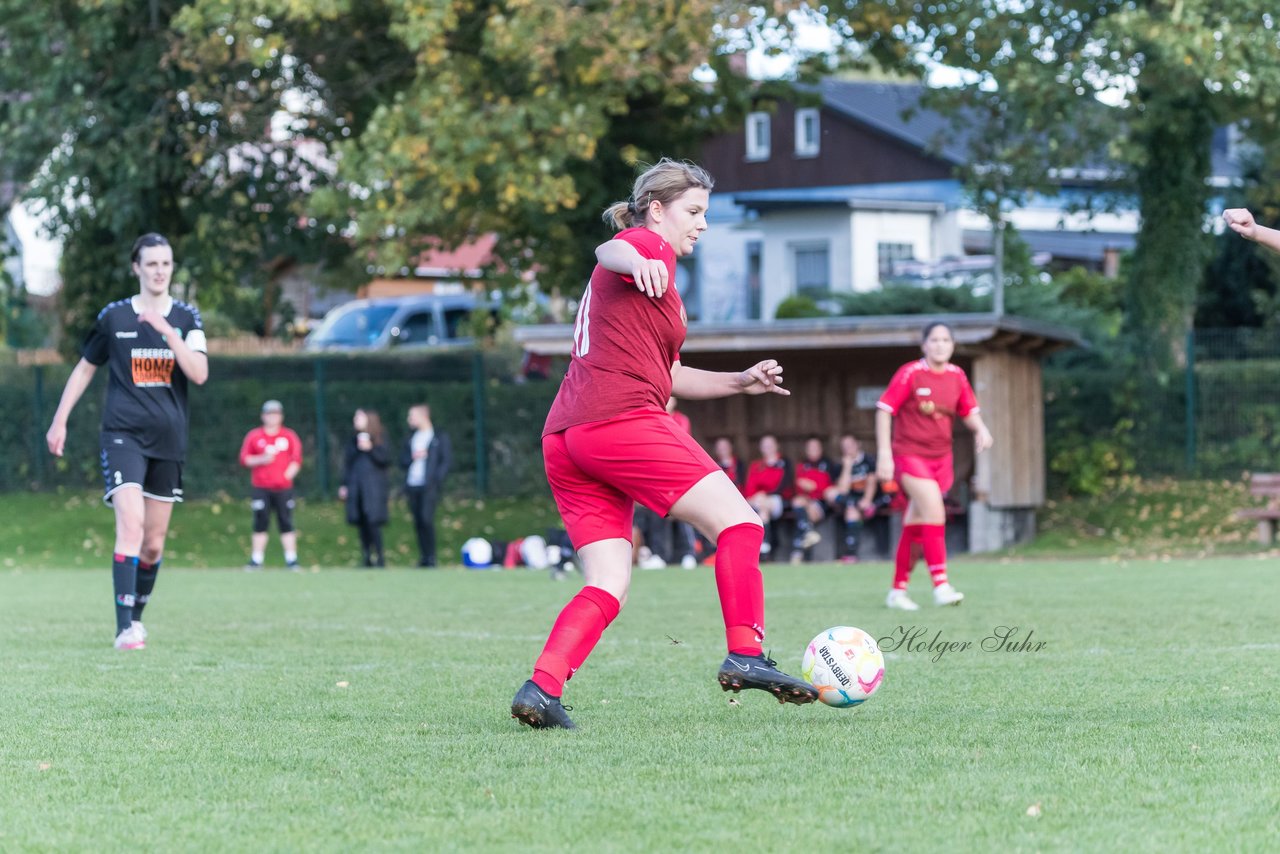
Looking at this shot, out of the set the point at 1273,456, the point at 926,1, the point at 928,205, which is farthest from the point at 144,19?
the point at 928,205

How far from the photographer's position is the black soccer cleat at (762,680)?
229 inches

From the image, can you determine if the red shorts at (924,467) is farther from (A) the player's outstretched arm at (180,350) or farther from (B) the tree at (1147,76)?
(B) the tree at (1147,76)

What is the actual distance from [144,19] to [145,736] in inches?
756

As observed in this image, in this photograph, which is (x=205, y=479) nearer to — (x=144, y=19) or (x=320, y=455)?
(x=320, y=455)

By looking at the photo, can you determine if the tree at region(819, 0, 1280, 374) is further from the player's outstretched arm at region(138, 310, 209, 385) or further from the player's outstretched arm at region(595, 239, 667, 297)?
the player's outstretched arm at region(595, 239, 667, 297)

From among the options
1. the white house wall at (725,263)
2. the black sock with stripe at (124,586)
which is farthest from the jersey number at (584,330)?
the white house wall at (725,263)

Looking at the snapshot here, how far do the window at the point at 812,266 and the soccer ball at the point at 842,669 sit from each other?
35.4m

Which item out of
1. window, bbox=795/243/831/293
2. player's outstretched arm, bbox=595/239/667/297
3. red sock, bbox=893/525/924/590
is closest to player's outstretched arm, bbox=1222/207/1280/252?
player's outstretched arm, bbox=595/239/667/297

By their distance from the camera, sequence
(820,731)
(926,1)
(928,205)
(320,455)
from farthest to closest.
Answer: (928,205)
(320,455)
(926,1)
(820,731)

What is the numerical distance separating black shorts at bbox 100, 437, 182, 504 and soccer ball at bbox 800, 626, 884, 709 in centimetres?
416

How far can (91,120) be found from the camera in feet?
74.7

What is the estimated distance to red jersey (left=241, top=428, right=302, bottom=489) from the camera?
2031cm

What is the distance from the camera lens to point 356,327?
1364 inches
